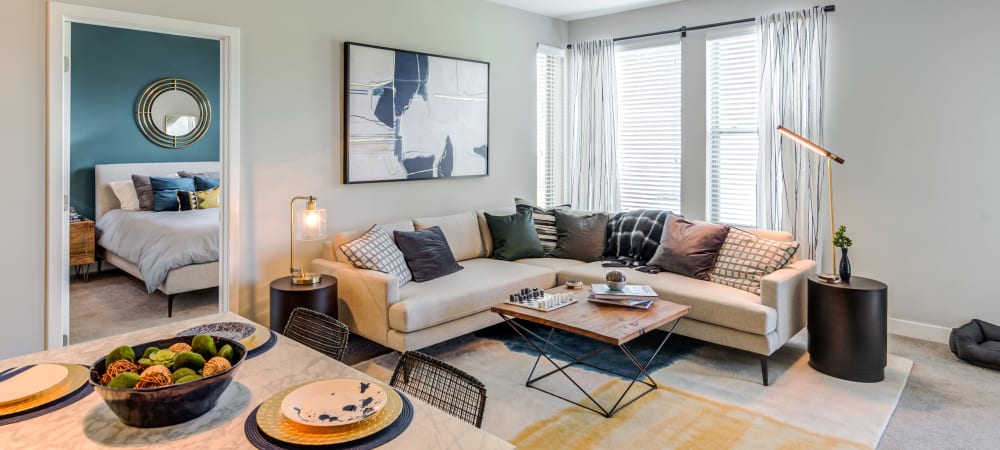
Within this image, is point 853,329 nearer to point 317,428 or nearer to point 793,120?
point 793,120

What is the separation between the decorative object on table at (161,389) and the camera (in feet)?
4.14

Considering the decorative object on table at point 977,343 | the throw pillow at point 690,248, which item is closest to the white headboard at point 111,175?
the throw pillow at point 690,248

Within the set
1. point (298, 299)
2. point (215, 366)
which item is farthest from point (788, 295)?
point (215, 366)

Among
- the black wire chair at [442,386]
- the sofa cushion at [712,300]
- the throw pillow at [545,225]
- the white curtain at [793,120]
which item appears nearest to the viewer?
the black wire chair at [442,386]

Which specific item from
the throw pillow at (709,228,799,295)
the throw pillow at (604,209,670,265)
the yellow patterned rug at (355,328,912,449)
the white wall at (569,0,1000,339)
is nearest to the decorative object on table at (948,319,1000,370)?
the white wall at (569,0,1000,339)

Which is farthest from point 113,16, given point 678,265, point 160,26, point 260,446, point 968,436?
point 968,436

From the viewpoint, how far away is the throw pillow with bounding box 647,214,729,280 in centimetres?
413

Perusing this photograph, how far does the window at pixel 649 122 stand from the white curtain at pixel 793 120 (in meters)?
0.77

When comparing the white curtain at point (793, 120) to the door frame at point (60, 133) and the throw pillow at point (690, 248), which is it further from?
the door frame at point (60, 133)

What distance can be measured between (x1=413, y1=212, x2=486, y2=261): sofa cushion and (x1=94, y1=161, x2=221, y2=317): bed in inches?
69.4

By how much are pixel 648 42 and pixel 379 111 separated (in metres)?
2.50

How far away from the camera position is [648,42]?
17.8ft

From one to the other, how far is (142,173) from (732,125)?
18.3 feet

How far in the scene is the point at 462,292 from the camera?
3803mm
